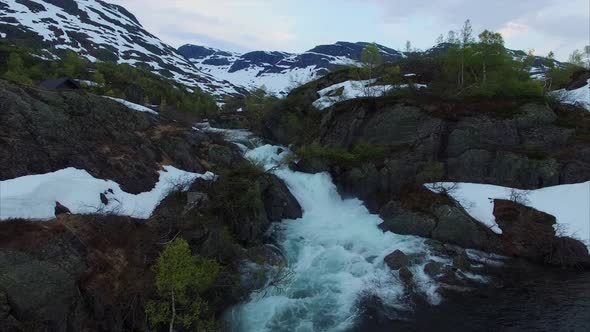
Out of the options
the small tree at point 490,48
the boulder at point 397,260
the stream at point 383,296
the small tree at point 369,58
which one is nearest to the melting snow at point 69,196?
the stream at point 383,296

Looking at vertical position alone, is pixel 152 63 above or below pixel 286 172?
above

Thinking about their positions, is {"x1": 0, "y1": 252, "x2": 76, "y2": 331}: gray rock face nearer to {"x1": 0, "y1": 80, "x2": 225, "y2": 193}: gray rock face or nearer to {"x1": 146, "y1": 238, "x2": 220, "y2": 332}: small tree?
{"x1": 146, "y1": 238, "x2": 220, "y2": 332}: small tree

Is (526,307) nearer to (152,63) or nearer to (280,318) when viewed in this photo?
(280,318)

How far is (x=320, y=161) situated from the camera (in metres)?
43.3

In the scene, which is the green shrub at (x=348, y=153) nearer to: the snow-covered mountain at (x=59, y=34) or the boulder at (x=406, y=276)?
the boulder at (x=406, y=276)

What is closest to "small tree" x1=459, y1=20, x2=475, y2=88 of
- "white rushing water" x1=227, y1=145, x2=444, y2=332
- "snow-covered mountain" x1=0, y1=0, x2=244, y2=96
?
"white rushing water" x1=227, y1=145, x2=444, y2=332

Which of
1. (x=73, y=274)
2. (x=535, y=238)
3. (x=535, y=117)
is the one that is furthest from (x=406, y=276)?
(x=535, y=117)

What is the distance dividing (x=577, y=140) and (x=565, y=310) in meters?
25.8

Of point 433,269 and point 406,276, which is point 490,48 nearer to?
point 433,269

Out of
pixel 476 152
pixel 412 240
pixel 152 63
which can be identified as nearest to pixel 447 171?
pixel 476 152

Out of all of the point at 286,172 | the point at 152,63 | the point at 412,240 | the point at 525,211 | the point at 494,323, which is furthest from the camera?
the point at 152,63

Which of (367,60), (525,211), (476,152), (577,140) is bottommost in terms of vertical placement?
(525,211)

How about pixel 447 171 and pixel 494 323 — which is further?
pixel 447 171

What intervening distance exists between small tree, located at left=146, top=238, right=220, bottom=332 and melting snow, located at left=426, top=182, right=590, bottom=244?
2627cm
